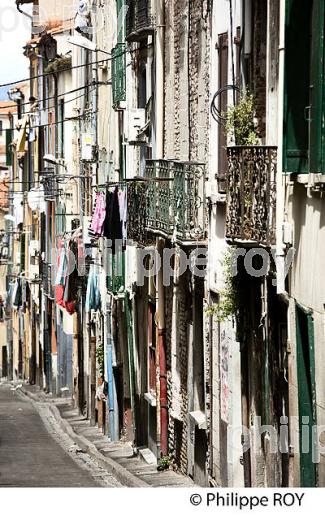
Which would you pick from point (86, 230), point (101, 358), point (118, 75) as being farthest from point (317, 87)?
point (86, 230)

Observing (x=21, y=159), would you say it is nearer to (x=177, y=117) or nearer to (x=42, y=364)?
(x=42, y=364)

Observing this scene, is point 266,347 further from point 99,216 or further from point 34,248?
point 34,248

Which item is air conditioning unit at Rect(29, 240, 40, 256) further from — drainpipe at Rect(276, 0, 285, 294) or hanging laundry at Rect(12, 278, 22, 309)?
drainpipe at Rect(276, 0, 285, 294)

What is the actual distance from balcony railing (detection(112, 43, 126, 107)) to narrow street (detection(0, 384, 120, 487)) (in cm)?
640

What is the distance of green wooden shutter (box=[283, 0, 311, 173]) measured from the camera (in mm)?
14492

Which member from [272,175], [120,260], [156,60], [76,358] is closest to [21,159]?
[76,358]

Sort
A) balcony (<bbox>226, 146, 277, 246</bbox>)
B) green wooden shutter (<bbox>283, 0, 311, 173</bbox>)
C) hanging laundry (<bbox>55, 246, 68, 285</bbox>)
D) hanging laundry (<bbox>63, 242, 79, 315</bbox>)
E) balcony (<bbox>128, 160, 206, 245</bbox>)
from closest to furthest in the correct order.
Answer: green wooden shutter (<bbox>283, 0, 311, 173</bbox>) < balcony (<bbox>226, 146, 277, 246</bbox>) < balcony (<bbox>128, 160, 206, 245</bbox>) < hanging laundry (<bbox>63, 242, 79, 315</bbox>) < hanging laundry (<bbox>55, 246, 68, 285</bbox>)

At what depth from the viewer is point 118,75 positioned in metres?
29.8

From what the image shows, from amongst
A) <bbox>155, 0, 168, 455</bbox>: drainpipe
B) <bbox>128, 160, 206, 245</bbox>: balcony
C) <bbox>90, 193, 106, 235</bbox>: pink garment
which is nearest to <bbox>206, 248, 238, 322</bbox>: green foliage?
<bbox>128, 160, 206, 245</bbox>: balcony

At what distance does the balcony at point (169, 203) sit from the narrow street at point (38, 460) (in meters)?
3.59

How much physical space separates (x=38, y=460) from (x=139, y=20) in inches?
284

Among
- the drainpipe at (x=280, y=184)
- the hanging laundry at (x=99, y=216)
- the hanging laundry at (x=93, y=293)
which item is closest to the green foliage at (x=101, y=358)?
the hanging laundry at (x=93, y=293)

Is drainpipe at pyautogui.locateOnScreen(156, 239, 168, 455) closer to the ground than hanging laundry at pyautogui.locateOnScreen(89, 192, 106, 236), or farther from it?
closer to the ground

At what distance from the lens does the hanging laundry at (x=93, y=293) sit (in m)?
33.6
